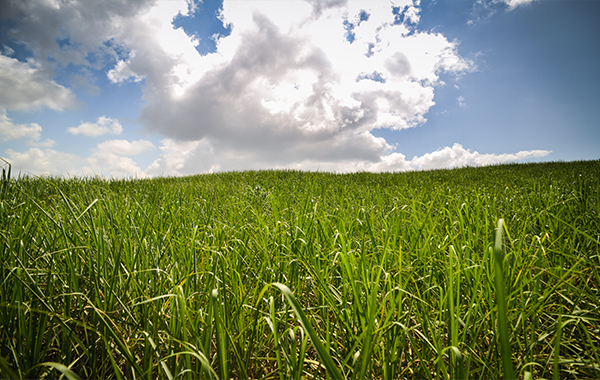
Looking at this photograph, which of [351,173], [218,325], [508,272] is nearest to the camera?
[218,325]

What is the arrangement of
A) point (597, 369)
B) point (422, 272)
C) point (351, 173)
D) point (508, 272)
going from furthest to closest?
point (351, 173), point (422, 272), point (508, 272), point (597, 369)

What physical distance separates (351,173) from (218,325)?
33.0 feet

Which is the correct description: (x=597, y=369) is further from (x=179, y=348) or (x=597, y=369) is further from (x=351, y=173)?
(x=351, y=173)

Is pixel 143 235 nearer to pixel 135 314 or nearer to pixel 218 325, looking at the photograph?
pixel 135 314

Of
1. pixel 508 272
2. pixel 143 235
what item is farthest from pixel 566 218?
pixel 143 235

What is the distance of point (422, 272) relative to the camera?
170 centimetres

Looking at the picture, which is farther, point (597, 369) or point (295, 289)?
point (295, 289)

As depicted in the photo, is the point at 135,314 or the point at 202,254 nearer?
the point at 135,314

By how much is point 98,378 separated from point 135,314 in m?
0.25

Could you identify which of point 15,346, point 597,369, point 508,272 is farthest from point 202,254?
point 597,369

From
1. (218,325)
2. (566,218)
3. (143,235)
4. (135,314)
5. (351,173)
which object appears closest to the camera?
(218,325)

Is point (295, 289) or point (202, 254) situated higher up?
point (202, 254)

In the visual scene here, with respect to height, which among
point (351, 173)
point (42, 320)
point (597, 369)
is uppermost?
point (351, 173)

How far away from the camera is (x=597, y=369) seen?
1.02 meters
